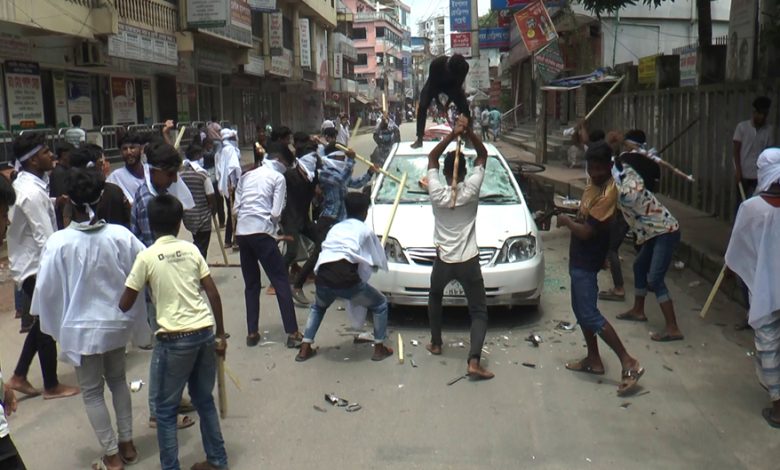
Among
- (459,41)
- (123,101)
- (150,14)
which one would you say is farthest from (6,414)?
(459,41)

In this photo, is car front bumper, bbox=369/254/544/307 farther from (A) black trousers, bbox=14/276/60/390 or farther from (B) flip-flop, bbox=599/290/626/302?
(A) black trousers, bbox=14/276/60/390

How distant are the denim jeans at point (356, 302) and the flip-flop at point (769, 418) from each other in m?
2.81

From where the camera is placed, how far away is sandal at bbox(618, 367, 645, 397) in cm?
530

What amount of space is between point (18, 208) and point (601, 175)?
13.7 ft

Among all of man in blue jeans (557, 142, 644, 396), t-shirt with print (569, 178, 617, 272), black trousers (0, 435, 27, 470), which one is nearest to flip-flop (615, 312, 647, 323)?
man in blue jeans (557, 142, 644, 396)

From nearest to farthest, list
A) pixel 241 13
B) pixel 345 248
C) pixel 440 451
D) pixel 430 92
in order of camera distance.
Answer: pixel 440 451 < pixel 345 248 < pixel 430 92 < pixel 241 13

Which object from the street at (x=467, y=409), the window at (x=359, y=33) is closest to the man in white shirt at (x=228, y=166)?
the street at (x=467, y=409)

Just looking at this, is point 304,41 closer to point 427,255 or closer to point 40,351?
point 427,255

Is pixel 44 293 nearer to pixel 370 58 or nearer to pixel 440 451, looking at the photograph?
pixel 440 451

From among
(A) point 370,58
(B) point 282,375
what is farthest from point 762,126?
(A) point 370,58

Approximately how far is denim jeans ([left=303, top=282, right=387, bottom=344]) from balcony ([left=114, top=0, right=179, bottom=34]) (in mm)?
12975

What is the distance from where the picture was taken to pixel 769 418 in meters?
4.85

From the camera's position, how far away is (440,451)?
14.7ft

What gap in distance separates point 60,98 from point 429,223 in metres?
12.6
